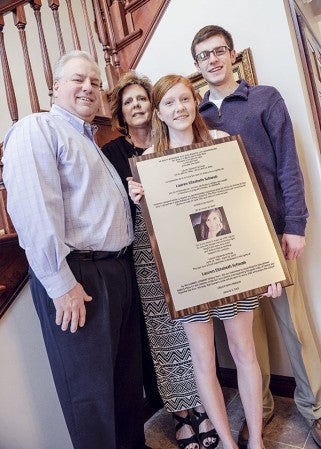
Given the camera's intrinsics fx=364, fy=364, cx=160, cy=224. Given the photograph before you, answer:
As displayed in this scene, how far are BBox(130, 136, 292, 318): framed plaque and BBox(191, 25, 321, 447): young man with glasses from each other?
0.16 m

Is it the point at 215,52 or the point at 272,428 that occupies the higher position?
the point at 215,52

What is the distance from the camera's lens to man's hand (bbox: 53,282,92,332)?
105cm

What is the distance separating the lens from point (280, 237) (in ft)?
4.41

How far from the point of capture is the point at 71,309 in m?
1.05

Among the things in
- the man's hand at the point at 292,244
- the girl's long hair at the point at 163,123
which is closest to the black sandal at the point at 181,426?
the man's hand at the point at 292,244

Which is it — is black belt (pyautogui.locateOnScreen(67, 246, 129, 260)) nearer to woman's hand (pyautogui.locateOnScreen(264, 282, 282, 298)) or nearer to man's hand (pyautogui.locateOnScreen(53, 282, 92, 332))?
man's hand (pyautogui.locateOnScreen(53, 282, 92, 332))

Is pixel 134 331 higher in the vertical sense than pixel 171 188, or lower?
lower

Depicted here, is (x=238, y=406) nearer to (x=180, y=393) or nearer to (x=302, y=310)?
(x=180, y=393)

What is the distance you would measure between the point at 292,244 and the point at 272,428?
2.68 feet

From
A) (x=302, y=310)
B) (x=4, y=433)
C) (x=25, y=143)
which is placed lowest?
(x=4, y=433)

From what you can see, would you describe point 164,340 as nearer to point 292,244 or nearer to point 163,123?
point 292,244

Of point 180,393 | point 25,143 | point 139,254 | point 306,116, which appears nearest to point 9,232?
point 25,143

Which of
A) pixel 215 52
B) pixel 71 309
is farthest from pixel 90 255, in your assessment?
pixel 215 52

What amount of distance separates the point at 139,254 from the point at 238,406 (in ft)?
2.97
